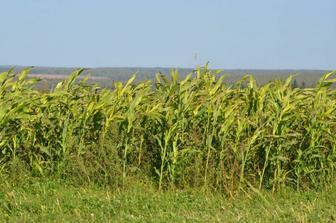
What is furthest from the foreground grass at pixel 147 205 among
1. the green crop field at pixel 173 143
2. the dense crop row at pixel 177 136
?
the dense crop row at pixel 177 136

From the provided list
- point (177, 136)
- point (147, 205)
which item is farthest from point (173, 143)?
point (147, 205)

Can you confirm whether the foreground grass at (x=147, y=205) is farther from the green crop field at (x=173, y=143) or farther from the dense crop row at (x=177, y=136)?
the dense crop row at (x=177, y=136)

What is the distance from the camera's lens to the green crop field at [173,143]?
6367 millimetres

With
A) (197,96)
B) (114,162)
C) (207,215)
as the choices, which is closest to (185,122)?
(197,96)

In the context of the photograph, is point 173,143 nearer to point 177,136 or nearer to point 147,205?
point 177,136

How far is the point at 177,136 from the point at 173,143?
0.10 meters

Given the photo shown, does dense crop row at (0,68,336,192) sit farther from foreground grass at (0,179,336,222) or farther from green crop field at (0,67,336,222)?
foreground grass at (0,179,336,222)

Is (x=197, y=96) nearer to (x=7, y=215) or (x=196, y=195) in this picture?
(x=196, y=195)

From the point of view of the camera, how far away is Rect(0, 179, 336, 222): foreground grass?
211 inches

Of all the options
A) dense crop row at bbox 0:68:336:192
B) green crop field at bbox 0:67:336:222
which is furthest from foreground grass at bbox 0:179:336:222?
dense crop row at bbox 0:68:336:192

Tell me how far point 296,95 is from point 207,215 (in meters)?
2.34

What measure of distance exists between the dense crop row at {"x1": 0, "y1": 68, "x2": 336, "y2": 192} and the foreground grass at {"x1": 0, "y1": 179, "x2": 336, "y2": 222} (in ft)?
0.72

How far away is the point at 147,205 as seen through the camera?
579cm

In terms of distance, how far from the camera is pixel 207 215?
218 inches
